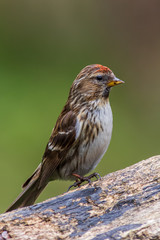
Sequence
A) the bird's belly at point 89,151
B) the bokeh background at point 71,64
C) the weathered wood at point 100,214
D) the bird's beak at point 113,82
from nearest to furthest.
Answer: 1. the weathered wood at point 100,214
2. the bird's belly at point 89,151
3. the bird's beak at point 113,82
4. the bokeh background at point 71,64

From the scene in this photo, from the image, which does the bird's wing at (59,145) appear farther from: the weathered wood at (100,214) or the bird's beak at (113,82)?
the weathered wood at (100,214)

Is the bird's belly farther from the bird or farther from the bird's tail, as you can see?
the bird's tail

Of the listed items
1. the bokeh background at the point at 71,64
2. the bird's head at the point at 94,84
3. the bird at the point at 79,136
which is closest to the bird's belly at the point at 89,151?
the bird at the point at 79,136

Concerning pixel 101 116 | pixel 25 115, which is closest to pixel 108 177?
pixel 101 116

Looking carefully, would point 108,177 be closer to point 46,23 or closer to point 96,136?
point 96,136

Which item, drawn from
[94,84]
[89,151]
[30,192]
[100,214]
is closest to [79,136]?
[89,151]

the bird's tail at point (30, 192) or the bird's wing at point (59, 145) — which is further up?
the bird's wing at point (59, 145)

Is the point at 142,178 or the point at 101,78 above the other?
the point at 101,78
